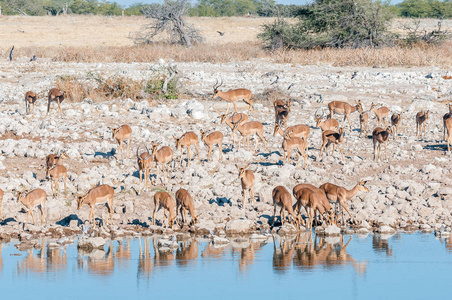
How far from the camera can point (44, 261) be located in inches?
396

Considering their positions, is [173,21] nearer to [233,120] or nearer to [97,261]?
[233,120]

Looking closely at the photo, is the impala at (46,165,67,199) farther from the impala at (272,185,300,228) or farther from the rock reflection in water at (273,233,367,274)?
the rock reflection in water at (273,233,367,274)

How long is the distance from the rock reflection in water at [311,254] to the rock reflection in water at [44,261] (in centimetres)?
309

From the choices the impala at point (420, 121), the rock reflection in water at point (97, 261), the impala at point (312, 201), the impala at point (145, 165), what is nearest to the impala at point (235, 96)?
the impala at point (420, 121)

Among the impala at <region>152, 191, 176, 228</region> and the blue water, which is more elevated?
the impala at <region>152, 191, 176, 228</region>

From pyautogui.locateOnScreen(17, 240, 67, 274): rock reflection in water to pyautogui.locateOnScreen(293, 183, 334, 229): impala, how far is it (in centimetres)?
392

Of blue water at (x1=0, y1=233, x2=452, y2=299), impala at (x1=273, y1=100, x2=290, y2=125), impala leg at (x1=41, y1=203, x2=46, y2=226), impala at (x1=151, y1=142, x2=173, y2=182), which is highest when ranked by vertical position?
impala at (x1=273, y1=100, x2=290, y2=125)

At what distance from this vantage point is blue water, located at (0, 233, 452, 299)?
29.2 feet

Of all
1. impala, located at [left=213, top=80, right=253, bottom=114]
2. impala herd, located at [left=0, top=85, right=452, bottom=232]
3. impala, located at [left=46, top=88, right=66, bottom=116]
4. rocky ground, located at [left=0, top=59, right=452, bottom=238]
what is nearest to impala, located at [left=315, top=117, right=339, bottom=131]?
impala herd, located at [left=0, top=85, right=452, bottom=232]

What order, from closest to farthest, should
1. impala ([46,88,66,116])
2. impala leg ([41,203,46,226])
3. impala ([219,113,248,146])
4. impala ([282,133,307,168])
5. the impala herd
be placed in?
the impala herd
impala leg ([41,203,46,226])
impala ([282,133,307,168])
impala ([219,113,248,146])
impala ([46,88,66,116])

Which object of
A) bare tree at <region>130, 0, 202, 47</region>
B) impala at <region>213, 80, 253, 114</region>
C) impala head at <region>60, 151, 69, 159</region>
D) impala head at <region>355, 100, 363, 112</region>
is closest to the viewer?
impala head at <region>60, 151, 69, 159</region>

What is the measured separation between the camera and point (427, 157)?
15.4 meters

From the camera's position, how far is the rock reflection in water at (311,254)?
32.9 feet

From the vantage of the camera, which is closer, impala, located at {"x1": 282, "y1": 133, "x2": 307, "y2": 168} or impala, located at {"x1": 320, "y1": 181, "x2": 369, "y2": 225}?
impala, located at {"x1": 320, "y1": 181, "x2": 369, "y2": 225}
